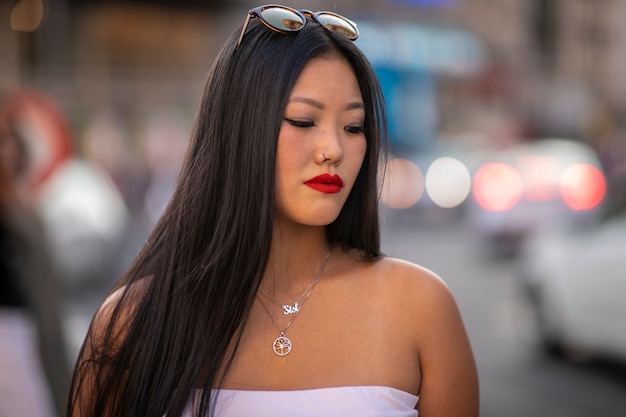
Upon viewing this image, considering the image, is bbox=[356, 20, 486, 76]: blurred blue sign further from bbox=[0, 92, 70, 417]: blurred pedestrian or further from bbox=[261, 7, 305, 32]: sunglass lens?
bbox=[261, 7, 305, 32]: sunglass lens

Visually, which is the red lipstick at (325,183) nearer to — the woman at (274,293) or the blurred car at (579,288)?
the woman at (274,293)

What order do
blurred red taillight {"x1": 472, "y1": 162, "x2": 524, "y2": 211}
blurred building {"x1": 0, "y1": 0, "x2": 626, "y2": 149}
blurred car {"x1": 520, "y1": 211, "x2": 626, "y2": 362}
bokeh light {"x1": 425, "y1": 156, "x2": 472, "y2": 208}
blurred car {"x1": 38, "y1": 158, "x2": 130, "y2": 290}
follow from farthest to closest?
1. blurred building {"x1": 0, "y1": 0, "x2": 626, "y2": 149}
2. bokeh light {"x1": 425, "y1": 156, "x2": 472, "y2": 208}
3. blurred red taillight {"x1": 472, "y1": 162, "x2": 524, "y2": 211}
4. blurred car {"x1": 38, "y1": 158, "x2": 130, "y2": 290}
5. blurred car {"x1": 520, "y1": 211, "x2": 626, "y2": 362}

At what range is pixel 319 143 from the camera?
2.27m

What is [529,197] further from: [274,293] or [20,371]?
[274,293]

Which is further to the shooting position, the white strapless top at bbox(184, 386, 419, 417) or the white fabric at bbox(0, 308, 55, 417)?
the white fabric at bbox(0, 308, 55, 417)

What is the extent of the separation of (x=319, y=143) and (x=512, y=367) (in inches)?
246

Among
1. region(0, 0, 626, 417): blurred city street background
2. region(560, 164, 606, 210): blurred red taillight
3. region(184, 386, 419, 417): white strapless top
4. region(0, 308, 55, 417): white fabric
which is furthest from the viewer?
region(560, 164, 606, 210): blurred red taillight

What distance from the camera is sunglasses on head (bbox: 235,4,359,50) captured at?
7.59 feet

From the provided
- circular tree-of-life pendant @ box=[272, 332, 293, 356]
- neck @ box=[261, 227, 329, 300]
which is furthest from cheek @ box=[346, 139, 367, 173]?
circular tree-of-life pendant @ box=[272, 332, 293, 356]

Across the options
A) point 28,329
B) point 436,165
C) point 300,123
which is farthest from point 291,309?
point 436,165

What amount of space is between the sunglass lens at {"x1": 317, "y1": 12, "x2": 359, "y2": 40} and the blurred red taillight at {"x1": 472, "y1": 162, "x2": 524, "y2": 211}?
12218 mm

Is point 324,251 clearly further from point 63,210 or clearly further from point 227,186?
point 63,210

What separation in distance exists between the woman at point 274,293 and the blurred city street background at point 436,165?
379mm

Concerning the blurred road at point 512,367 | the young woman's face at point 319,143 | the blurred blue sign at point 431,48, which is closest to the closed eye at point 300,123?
the young woman's face at point 319,143
